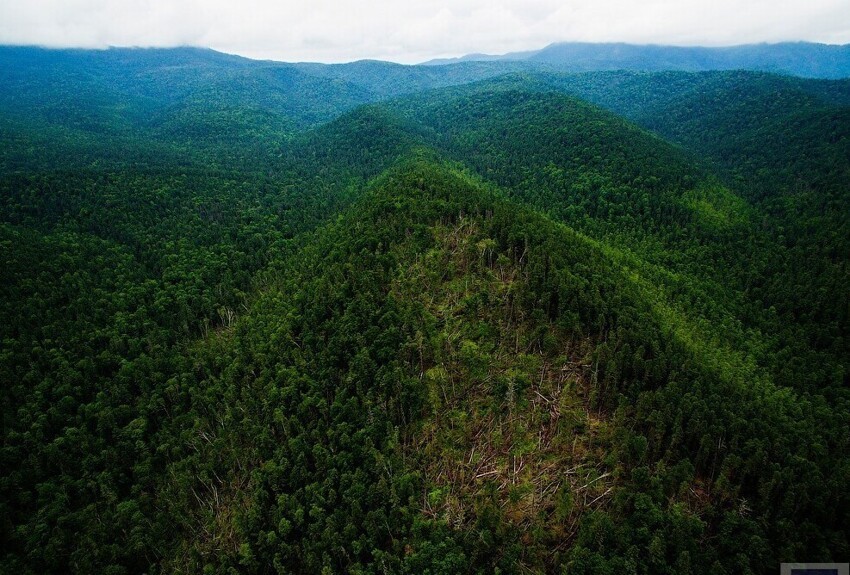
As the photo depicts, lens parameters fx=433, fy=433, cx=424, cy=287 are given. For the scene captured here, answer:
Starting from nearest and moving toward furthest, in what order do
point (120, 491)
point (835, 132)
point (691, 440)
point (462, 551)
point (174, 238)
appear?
point (462, 551) → point (691, 440) → point (120, 491) → point (174, 238) → point (835, 132)

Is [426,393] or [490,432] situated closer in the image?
[490,432]

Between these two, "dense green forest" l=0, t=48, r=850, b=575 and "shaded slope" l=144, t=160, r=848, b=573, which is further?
"dense green forest" l=0, t=48, r=850, b=575

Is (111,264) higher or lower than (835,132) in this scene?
lower

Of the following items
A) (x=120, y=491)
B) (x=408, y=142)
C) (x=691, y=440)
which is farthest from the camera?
(x=408, y=142)

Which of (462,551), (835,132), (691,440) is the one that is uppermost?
(835,132)

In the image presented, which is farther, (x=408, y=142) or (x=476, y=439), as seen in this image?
(x=408, y=142)

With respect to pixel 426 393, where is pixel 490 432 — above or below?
below

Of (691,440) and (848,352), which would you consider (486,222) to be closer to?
(691,440)

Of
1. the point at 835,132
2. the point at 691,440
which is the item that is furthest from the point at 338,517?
the point at 835,132

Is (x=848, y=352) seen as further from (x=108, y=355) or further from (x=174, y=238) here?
(x=174, y=238)

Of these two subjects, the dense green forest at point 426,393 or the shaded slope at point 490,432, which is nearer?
the shaded slope at point 490,432
